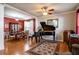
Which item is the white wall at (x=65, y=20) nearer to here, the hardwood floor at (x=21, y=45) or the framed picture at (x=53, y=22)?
the framed picture at (x=53, y=22)

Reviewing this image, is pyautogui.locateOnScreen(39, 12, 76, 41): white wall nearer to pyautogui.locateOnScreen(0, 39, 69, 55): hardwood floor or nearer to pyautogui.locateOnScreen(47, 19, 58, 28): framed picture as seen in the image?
pyautogui.locateOnScreen(47, 19, 58, 28): framed picture

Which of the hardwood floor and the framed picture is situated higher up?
the framed picture

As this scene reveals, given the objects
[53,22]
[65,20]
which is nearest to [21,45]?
[53,22]

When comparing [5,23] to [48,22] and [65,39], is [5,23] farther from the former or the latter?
[65,39]

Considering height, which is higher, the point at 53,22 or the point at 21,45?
the point at 53,22

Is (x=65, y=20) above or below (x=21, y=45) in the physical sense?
above

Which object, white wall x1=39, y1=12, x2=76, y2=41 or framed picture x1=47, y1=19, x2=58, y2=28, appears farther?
framed picture x1=47, y1=19, x2=58, y2=28

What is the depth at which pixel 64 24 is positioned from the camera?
9.51 feet

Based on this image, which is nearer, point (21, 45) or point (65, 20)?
point (65, 20)

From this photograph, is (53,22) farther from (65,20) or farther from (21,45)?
(21,45)

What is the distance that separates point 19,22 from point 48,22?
0.85 metres

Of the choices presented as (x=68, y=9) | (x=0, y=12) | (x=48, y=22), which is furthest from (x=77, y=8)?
(x=0, y=12)

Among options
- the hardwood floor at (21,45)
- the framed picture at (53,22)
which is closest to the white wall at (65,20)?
the framed picture at (53,22)

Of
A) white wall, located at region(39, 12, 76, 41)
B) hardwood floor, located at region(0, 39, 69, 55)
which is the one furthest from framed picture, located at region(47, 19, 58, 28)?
hardwood floor, located at region(0, 39, 69, 55)
